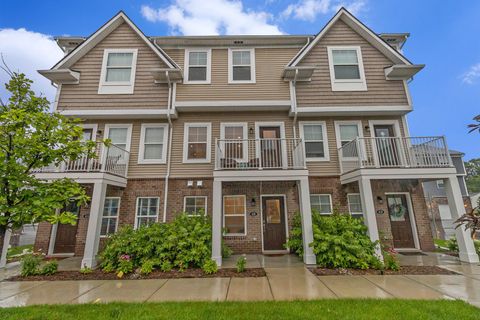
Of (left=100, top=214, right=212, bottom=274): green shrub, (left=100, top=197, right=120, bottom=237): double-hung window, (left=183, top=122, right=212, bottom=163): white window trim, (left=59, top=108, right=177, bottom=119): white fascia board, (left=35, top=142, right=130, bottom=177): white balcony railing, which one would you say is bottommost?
(left=100, top=214, right=212, bottom=274): green shrub

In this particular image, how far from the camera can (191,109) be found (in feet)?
30.5

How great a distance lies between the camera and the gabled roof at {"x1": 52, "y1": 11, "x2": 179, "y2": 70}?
9.29 meters

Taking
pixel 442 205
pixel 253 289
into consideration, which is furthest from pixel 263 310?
pixel 442 205

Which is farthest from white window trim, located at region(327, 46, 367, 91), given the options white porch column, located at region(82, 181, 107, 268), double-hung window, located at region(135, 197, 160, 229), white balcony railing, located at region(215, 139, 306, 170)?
white porch column, located at region(82, 181, 107, 268)

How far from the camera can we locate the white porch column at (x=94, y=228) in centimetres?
672

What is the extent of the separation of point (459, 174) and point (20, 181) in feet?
74.9

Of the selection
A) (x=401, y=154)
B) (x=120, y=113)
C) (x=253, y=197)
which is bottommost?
(x=253, y=197)

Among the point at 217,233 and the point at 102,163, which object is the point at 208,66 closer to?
the point at 102,163

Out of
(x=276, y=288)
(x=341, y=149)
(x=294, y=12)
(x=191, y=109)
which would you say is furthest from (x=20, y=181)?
(x=294, y=12)

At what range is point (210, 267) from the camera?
6.25 m

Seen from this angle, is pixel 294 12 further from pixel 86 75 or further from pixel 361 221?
pixel 361 221

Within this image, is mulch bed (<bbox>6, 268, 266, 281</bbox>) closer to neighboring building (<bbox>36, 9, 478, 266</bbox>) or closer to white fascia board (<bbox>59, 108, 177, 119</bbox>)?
neighboring building (<bbox>36, 9, 478, 266</bbox>)

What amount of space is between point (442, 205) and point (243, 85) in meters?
17.2

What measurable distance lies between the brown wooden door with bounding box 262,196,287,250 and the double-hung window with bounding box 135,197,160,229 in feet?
14.5
